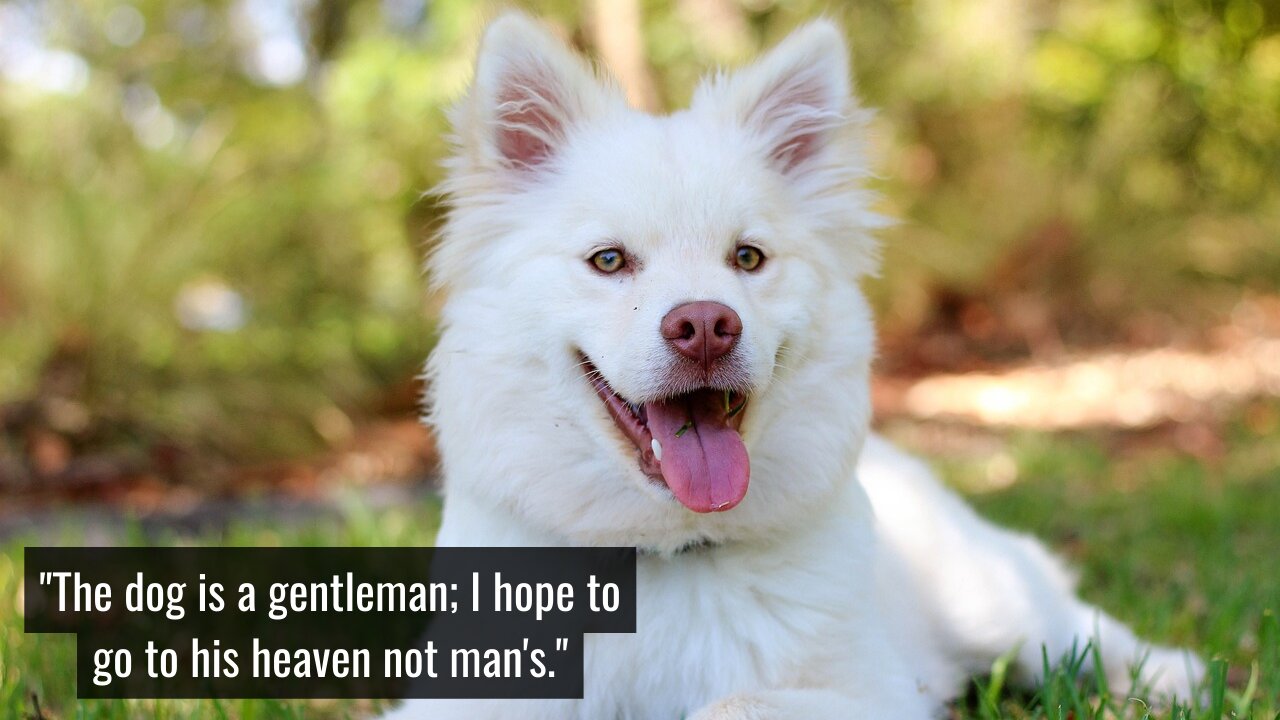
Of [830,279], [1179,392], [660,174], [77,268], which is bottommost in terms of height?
[830,279]

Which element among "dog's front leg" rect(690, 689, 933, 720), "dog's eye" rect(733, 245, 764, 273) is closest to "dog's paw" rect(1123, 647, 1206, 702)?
"dog's front leg" rect(690, 689, 933, 720)

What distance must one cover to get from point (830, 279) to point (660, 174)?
593mm

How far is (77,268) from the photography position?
792cm

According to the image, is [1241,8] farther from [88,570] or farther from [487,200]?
[88,570]

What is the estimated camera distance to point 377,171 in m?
10.3

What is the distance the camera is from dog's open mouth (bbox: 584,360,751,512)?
2.58 meters

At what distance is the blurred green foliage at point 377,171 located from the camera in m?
7.96

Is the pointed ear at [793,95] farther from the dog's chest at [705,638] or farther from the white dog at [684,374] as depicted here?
the dog's chest at [705,638]

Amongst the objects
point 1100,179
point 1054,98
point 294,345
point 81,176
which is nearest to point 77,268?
point 81,176

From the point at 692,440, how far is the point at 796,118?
1.14 metres

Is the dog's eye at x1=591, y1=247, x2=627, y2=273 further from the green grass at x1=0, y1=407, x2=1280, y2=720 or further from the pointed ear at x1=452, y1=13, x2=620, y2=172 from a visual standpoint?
the green grass at x1=0, y1=407, x2=1280, y2=720

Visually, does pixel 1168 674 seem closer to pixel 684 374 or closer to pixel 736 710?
pixel 736 710

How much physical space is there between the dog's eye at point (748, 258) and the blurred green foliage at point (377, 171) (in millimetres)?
2357

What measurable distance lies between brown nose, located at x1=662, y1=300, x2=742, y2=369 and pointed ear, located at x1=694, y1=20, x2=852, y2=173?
2.57 ft
